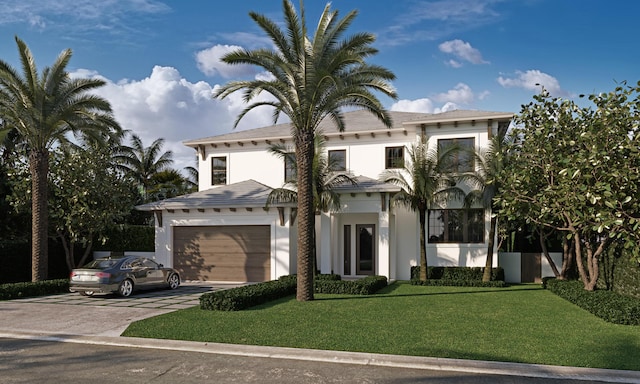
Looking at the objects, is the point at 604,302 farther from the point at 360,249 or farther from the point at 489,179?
the point at 360,249

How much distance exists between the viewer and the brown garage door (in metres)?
21.2

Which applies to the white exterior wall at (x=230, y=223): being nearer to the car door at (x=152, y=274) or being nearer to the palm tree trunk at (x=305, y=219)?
the car door at (x=152, y=274)

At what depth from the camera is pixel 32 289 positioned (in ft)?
55.0

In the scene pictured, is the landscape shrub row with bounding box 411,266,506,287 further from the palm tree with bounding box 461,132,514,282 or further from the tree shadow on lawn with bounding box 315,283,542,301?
the tree shadow on lawn with bounding box 315,283,542,301

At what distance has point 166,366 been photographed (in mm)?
8000

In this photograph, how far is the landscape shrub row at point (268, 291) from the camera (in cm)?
1300

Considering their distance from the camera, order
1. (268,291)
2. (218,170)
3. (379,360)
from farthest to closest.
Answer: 1. (218,170)
2. (268,291)
3. (379,360)

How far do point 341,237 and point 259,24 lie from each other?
36.3 feet

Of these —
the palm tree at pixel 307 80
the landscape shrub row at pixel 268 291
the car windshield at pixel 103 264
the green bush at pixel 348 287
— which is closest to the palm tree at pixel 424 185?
the landscape shrub row at pixel 268 291

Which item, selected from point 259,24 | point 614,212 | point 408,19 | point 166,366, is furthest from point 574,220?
point 166,366

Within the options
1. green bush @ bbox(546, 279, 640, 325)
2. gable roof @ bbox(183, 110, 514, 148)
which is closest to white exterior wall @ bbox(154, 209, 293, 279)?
gable roof @ bbox(183, 110, 514, 148)

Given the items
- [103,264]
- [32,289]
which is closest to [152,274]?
[103,264]

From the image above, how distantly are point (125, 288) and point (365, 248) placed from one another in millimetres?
10494

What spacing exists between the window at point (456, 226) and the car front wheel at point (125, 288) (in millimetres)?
12211
